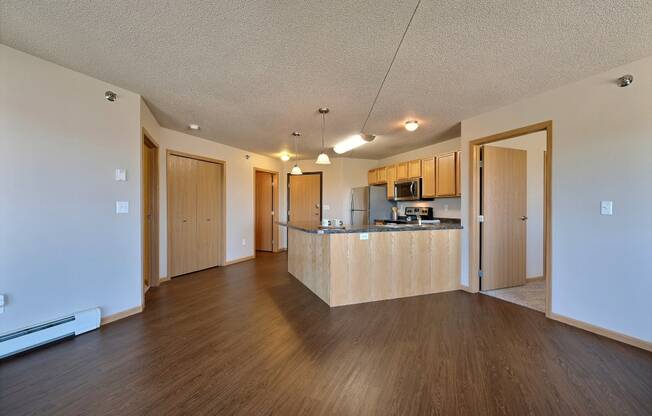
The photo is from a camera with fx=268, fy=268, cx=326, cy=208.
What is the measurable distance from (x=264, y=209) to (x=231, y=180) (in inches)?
64.3

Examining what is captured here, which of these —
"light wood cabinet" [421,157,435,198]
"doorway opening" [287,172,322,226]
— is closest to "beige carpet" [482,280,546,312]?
"light wood cabinet" [421,157,435,198]

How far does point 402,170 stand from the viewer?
17.6ft

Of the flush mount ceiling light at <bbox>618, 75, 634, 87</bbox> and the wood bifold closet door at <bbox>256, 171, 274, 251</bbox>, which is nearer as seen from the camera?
the flush mount ceiling light at <bbox>618, 75, 634, 87</bbox>

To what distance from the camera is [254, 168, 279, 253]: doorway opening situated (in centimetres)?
680

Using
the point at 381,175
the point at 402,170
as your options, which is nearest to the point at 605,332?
the point at 402,170

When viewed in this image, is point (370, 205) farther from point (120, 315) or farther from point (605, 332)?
point (120, 315)

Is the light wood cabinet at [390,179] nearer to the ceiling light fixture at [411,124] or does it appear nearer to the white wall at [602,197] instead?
the ceiling light fixture at [411,124]

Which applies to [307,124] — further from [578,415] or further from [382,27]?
[578,415]

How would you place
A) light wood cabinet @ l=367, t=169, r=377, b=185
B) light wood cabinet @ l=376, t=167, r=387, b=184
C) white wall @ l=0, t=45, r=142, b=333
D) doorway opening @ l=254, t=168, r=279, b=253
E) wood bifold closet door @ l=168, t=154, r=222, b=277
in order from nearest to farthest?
white wall @ l=0, t=45, r=142, b=333, wood bifold closet door @ l=168, t=154, r=222, b=277, light wood cabinet @ l=376, t=167, r=387, b=184, light wood cabinet @ l=367, t=169, r=377, b=185, doorway opening @ l=254, t=168, r=279, b=253

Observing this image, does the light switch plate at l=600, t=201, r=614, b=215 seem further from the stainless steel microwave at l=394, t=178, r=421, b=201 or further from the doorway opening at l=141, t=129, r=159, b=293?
the doorway opening at l=141, t=129, r=159, b=293

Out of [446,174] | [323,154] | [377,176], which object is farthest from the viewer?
[377,176]

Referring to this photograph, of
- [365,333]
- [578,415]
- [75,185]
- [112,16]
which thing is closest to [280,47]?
[112,16]

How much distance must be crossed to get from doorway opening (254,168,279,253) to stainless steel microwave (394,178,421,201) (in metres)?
3.02

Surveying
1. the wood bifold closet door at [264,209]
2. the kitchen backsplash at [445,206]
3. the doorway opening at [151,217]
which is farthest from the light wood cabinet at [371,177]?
the doorway opening at [151,217]
